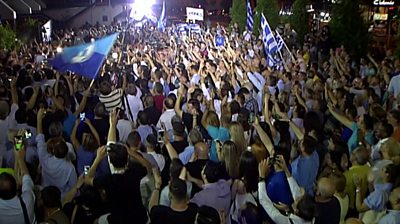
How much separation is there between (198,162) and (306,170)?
121 centimetres

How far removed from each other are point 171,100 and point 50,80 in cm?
392

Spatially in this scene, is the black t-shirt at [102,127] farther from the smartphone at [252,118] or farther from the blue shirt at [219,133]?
the smartphone at [252,118]

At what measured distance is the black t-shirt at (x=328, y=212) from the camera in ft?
16.0

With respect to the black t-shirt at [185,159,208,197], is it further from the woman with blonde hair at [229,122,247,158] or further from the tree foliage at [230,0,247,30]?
the tree foliage at [230,0,247,30]

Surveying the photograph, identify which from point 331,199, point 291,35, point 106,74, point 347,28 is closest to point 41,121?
point 331,199

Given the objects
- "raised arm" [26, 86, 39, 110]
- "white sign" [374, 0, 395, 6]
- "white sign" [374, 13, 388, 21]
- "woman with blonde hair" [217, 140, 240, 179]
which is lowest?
"woman with blonde hair" [217, 140, 240, 179]

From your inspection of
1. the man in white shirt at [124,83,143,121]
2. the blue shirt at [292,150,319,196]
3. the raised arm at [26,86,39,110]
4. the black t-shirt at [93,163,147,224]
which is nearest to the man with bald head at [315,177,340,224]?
the blue shirt at [292,150,319,196]

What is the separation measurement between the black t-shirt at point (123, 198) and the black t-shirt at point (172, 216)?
1.49 feet

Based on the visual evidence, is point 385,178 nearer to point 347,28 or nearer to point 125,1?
point 347,28

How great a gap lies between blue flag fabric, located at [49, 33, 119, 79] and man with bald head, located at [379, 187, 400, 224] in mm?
6800

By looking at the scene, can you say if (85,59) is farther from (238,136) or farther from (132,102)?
(238,136)

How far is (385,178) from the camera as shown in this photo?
5.34 m

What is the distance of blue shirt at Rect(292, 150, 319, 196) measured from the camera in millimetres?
5992

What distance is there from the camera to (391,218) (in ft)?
15.6
